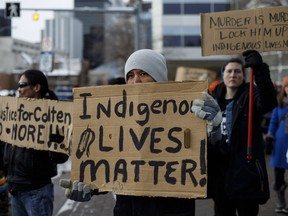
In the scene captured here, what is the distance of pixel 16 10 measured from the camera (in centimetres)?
1541

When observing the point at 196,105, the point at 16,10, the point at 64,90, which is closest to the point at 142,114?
the point at 196,105

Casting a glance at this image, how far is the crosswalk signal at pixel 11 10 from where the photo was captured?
15344 mm

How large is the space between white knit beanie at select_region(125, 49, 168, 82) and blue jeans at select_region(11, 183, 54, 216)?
1.37m

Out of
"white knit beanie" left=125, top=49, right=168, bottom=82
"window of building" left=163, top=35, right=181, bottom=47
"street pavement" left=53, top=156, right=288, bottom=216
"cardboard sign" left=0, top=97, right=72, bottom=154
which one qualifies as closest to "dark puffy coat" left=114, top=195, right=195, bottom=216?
"white knit beanie" left=125, top=49, right=168, bottom=82

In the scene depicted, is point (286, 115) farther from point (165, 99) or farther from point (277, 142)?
point (165, 99)

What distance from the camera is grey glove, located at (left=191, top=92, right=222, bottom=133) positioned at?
2.51 m

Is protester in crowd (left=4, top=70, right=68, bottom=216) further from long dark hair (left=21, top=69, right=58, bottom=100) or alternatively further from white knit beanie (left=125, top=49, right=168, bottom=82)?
white knit beanie (left=125, top=49, right=168, bottom=82)

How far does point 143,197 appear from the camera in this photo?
8.78 ft

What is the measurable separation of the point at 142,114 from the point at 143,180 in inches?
14.1

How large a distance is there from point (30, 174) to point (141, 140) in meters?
1.30

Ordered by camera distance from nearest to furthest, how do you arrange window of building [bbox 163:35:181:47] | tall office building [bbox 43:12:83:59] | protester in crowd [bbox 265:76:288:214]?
1. protester in crowd [bbox 265:76:288:214]
2. window of building [bbox 163:35:181:47]
3. tall office building [bbox 43:12:83:59]

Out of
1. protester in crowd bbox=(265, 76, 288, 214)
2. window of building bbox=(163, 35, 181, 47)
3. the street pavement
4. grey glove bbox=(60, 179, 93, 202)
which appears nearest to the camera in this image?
grey glove bbox=(60, 179, 93, 202)

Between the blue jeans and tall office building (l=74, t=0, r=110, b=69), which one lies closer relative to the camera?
the blue jeans

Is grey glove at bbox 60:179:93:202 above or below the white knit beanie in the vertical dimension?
below
